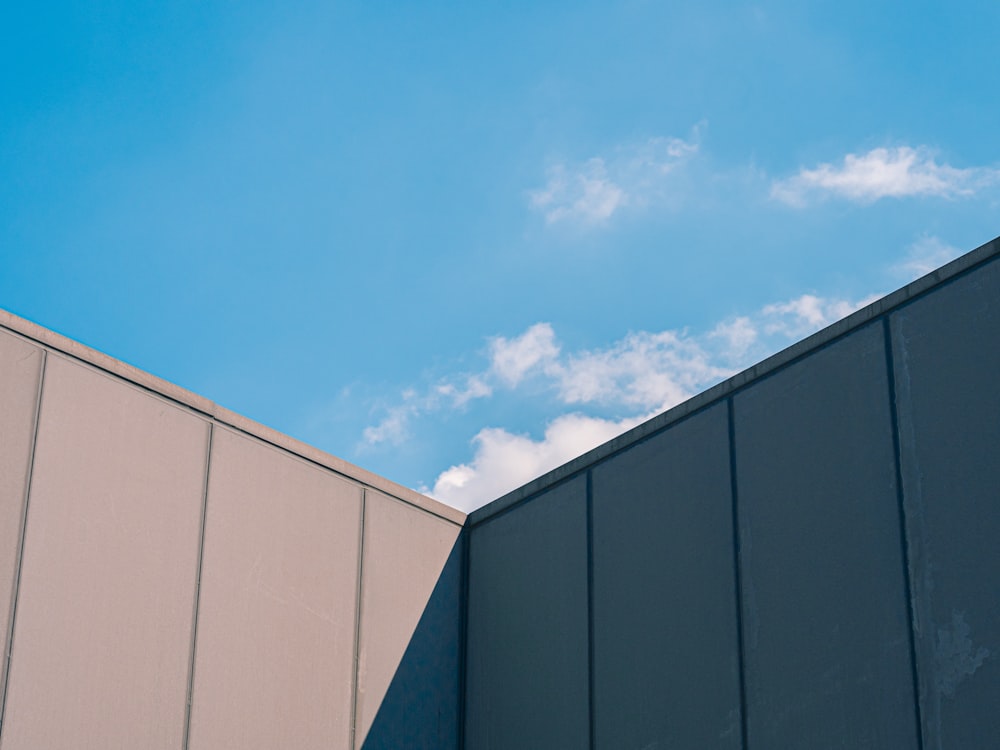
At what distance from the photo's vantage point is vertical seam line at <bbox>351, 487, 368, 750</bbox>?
13.7m

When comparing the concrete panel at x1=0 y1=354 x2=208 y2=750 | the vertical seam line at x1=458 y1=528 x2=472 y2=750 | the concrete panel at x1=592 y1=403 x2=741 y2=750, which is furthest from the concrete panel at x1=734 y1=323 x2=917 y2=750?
the concrete panel at x1=0 y1=354 x2=208 y2=750

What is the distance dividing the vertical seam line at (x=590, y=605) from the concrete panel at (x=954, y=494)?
4059mm

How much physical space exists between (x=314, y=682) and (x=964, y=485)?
695 cm

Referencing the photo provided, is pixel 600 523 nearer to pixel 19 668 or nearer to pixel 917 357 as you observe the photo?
pixel 917 357

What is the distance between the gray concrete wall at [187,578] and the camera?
11.5 meters

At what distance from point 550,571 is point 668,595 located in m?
2.02

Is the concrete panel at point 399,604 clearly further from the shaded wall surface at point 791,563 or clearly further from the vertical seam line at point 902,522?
the vertical seam line at point 902,522

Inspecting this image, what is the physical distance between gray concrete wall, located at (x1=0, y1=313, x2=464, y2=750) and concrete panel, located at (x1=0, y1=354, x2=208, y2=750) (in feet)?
0.05

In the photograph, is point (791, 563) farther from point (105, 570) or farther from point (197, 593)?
point (105, 570)

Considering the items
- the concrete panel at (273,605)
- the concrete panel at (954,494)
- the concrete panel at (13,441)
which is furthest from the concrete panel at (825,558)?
the concrete panel at (13,441)

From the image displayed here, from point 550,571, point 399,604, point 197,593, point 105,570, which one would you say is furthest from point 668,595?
point 105,570

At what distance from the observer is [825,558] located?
10.9 meters

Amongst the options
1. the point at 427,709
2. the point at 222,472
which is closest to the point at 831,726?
the point at 427,709

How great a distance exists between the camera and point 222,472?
13.3m
